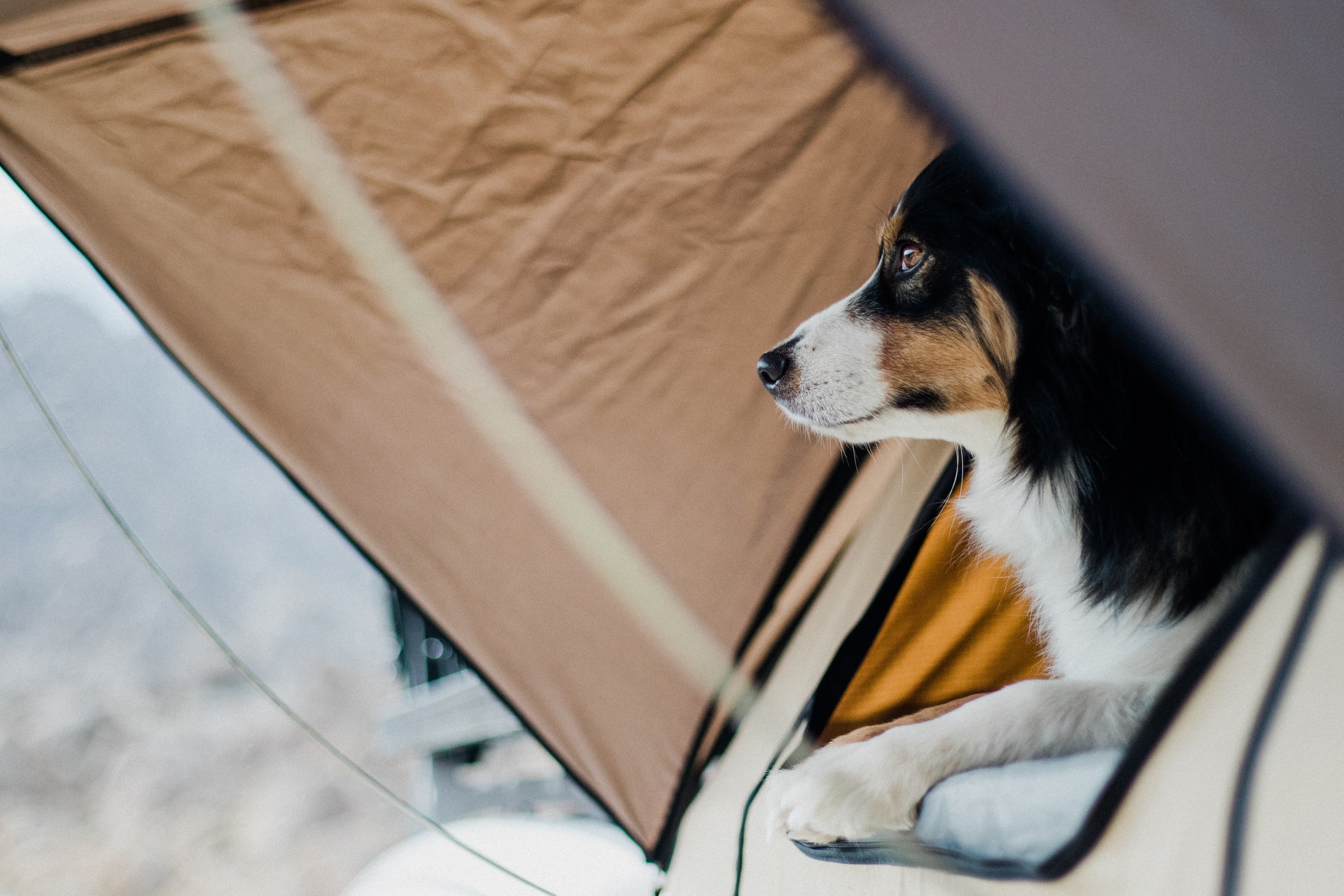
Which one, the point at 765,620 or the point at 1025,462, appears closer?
the point at 1025,462

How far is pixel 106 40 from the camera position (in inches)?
32.0

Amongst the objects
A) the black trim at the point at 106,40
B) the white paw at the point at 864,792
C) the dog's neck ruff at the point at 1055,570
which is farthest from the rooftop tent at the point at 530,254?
the white paw at the point at 864,792

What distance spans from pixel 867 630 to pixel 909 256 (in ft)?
1.58

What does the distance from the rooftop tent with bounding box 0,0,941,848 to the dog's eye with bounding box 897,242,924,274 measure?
172 mm

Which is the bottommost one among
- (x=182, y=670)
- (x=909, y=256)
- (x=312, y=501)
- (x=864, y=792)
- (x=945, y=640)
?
(x=945, y=640)

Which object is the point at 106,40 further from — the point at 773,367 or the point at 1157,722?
the point at 1157,722

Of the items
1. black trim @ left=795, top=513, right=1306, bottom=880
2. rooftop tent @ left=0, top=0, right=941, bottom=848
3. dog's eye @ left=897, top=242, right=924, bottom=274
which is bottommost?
black trim @ left=795, top=513, right=1306, bottom=880

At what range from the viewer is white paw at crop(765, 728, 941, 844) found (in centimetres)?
60

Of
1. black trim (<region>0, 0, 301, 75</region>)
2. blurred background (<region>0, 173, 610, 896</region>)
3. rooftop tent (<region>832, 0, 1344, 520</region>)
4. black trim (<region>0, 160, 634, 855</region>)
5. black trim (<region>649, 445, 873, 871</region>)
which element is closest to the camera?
rooftop tent (<region>832, 0, 1344, 520</region>)

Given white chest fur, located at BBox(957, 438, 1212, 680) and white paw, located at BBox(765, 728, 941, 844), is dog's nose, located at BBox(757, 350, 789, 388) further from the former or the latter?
white paw, located at BBox(765, 728, 941, 844)

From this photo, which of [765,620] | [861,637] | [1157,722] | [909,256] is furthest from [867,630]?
→ [1157,722]

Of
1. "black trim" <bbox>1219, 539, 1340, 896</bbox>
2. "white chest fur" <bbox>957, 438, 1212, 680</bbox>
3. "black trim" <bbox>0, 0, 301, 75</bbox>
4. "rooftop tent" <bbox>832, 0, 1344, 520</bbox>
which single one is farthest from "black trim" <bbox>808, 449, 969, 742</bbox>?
"black trim" <bbox>0, 0, 301, 75</bbox>

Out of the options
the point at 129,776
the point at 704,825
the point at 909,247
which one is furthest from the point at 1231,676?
the point at 129,776

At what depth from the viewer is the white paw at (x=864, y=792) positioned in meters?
0.60
